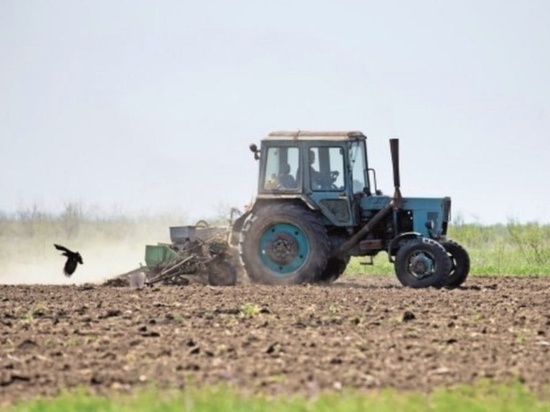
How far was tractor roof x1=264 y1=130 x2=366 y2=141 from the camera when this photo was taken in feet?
86.9

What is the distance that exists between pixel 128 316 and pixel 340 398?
804 cm

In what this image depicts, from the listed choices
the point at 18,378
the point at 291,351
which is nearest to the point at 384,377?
the point at 291,351

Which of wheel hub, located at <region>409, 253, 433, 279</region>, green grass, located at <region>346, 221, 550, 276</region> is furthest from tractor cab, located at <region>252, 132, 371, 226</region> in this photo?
green grass, located at <region>346, 221, 550, 276</region>

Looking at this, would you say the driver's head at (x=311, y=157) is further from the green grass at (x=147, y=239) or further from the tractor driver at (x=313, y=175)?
the green grass at (x=147, y=239)

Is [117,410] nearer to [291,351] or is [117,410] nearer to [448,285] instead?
[291,351]

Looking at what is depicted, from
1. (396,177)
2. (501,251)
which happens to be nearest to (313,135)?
(396,177)

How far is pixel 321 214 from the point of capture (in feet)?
87.5

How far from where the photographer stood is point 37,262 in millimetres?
37000

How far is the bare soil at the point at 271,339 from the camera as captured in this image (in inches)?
524

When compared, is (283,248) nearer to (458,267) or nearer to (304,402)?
(458,267)

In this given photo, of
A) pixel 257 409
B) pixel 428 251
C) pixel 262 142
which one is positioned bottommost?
pixel 257 409

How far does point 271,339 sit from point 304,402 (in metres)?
4.75

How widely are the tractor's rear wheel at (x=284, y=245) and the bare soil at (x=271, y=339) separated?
134 cm

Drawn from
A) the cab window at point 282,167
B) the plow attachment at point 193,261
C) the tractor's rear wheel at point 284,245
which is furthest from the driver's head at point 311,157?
the plow attachment at point 193,261
